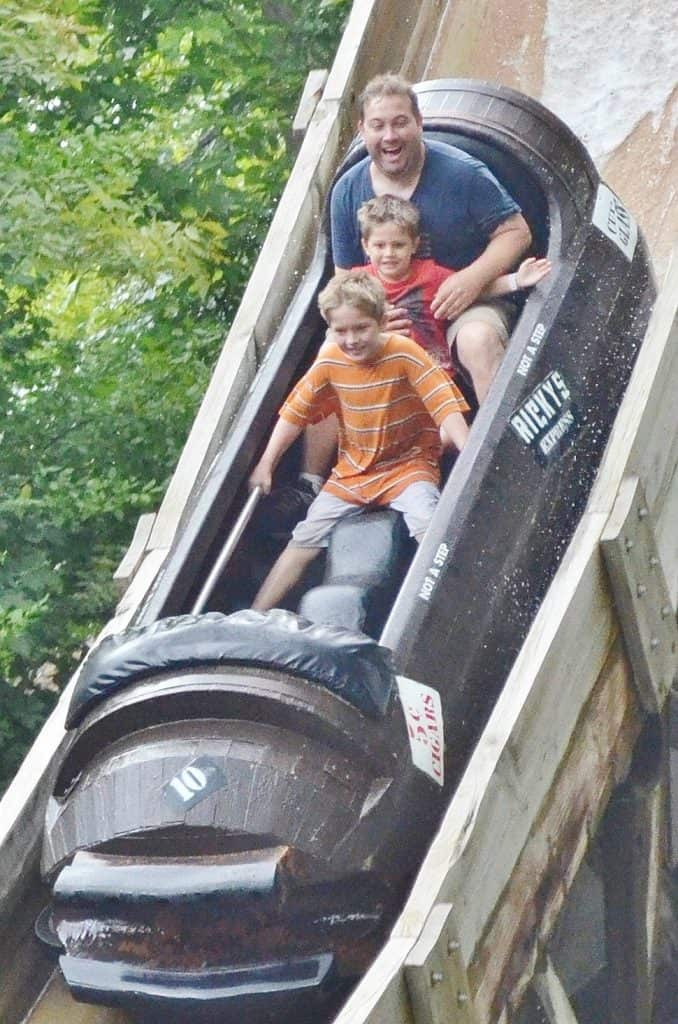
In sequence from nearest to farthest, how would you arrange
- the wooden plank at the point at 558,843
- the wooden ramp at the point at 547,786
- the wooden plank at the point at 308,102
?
1. the wooden ramp at the point at 547,786
2. the wooden plank at the point at 558,843
3. the wooden plank at the point at 308,102

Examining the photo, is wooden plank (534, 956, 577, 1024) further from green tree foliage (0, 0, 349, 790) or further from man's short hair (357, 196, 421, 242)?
green tree foliage (0, 0, 349, 790)

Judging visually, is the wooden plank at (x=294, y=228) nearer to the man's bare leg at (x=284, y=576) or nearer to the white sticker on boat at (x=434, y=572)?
the man's bare leg at (x=284, y=576)

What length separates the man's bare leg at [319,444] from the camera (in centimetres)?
415

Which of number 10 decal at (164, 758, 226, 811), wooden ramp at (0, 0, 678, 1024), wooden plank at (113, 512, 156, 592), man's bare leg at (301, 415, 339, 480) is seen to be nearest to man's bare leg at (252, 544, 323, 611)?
man's bare leg at (301, 415, 339, 480)

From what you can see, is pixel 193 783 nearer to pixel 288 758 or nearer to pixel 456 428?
pixel 288 758

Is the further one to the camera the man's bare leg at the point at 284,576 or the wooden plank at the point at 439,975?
the man's bare leg at the point at 284,576

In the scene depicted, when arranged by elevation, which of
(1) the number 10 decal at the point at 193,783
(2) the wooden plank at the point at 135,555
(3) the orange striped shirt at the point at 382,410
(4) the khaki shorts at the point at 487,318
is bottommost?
(1) the number 10 decal at the point at 193,783

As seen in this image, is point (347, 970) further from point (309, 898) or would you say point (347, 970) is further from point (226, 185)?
point (226, 185)

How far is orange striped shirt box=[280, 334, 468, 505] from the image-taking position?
3795 mm

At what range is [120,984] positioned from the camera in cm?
307

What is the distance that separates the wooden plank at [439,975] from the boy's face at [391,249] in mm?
1685

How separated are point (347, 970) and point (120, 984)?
0.42 meters

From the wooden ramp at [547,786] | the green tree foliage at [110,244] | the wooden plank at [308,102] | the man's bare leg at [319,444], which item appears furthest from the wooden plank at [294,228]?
the green tree foliage at [110,244]

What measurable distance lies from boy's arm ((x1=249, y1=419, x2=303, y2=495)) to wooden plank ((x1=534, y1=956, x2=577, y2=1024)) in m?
1.27
